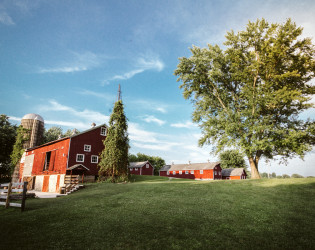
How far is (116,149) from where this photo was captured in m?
31.9

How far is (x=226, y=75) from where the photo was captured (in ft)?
93.3

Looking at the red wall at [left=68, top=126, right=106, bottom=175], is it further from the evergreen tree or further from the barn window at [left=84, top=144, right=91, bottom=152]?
the evergreen tree

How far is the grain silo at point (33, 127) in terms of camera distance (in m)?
53.9

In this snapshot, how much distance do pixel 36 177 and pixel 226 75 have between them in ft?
137

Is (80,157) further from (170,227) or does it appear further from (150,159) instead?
(150,159)

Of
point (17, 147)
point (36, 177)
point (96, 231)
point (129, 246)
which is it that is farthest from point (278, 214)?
point (17, 147)

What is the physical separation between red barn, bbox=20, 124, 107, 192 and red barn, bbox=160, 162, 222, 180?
127ft

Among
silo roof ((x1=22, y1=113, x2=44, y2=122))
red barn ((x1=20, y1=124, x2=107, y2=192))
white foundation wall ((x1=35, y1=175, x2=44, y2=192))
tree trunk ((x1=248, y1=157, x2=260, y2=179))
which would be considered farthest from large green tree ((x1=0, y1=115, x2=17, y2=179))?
tree trunk ((x1=248, y1=157, x2=260, y2=179))

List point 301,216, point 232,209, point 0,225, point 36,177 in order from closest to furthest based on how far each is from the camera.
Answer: point 0,225
point 301,216
point 232,209
point 36,177

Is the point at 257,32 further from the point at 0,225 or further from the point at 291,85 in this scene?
the point at 0,225

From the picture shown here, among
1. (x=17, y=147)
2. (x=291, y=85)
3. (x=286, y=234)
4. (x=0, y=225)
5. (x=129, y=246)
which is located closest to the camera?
(x=129, y=246)

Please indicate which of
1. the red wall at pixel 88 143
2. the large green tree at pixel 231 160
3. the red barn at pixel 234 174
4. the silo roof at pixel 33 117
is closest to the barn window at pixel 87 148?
the red wall at pixel 88 143

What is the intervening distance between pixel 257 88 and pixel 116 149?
23057mm

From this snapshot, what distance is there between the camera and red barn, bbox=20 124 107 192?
Result: 32731 mm
